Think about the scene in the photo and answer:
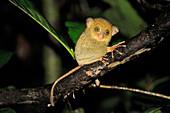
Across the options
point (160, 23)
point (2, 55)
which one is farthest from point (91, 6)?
point (160, 23)

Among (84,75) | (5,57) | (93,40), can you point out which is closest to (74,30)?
(93,40)

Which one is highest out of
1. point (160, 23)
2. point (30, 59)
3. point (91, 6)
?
point (91, 6)

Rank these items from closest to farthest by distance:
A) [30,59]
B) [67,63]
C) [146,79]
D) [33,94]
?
1. [33,94]
2. [146,79]
3. [67,63]
4. [30,59]

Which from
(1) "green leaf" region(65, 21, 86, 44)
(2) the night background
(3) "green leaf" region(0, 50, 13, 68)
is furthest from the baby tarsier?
(3) "green leaf" region(0, 50, 13, 68)

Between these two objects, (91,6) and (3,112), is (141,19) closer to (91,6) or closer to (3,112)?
(91,6)

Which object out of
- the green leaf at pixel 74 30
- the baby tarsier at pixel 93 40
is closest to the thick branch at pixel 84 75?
the baby tarsier at pixel 93 40

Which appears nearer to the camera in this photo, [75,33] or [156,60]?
[75,33]

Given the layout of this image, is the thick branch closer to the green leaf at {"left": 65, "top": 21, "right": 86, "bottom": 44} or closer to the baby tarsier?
the baby tarsier

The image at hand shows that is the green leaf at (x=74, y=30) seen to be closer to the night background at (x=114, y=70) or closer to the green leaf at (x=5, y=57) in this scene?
the night background at (x=114, y=70)
